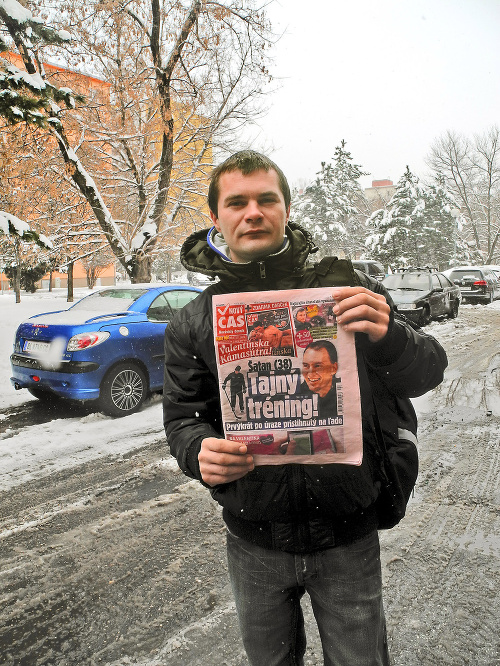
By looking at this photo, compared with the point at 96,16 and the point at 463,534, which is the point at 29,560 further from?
the point at 96,16

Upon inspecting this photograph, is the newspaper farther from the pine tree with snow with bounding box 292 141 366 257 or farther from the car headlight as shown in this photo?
the pine tree with snow with bounding box 292 141 366 257

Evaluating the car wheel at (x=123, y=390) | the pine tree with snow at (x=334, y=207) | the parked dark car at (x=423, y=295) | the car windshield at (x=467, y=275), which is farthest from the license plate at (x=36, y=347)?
the pine tree with snow at (x=334, y=207)

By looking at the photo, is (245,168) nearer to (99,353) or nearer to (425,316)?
(99,353)

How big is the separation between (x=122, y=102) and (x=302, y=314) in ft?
40.7

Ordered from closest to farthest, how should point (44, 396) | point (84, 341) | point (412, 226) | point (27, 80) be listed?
1. point (84, 341)
2. point (27, 80)
3. point (44, 396)
4. point (412, 226)

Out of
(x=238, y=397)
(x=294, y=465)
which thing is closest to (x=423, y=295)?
(x=294, y=465)

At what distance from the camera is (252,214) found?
1.37m

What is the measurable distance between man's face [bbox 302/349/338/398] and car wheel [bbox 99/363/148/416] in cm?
516

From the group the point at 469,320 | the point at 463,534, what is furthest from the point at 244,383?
the point at 469,320

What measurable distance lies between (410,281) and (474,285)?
27.4 ft

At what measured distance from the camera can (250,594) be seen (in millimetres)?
1409

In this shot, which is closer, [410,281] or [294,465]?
[294,465]

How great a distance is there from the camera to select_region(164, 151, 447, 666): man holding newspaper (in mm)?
1293

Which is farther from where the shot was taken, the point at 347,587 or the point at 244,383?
the point at 347,587
